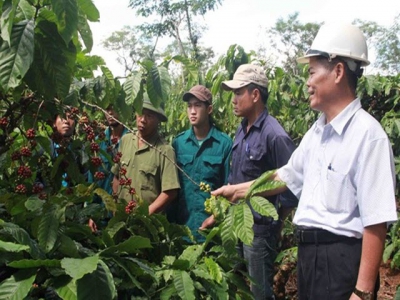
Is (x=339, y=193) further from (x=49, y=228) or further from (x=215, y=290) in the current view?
(x=49, y=228)

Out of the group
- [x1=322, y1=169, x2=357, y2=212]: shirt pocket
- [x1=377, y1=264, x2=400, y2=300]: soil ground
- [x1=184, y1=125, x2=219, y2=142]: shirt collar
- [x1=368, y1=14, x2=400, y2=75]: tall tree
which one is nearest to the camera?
[x1=322, y1=169, x2=357, y2=212]: shirt pocket

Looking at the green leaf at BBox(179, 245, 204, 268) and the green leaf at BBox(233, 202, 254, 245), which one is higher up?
the green leaf at BBox(233, 202, 254, 245)

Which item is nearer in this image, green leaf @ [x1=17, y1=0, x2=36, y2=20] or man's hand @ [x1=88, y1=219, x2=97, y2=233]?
green leaf @ [x1=17, y1=0, x2=36, y2=20]

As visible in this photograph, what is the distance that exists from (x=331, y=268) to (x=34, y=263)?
3.38 ft

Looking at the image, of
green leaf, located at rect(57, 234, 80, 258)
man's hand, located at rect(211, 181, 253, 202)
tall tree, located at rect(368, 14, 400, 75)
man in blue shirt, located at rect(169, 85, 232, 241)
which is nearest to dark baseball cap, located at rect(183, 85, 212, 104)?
man in blue shirt, located at rect(169, 85, 232, 241)

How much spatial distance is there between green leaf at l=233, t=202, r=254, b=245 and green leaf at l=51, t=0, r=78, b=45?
0.84m

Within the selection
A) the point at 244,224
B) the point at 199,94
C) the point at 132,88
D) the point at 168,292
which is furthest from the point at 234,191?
the point at 199,94

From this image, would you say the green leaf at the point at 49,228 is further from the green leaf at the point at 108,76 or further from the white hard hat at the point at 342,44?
the white hard hat at the point at 342,44

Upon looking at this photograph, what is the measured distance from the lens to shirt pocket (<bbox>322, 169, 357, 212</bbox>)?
6.10ft

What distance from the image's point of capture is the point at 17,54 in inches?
59.0

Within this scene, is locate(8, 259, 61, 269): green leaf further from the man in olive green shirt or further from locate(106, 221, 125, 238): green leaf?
the man in olive green shirt

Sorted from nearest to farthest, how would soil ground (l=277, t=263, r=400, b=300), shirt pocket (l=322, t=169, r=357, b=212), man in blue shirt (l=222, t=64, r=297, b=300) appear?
shirt pocket (l=322, t=169, r=357, b=212) < man in blue shirt (l=222, t=64, r=297, b=300) < soil ground (l=277, t=263, r=400, b=300)

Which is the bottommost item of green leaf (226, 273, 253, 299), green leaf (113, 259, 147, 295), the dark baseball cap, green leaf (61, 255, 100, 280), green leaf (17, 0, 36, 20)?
green leaf (226, 273, 253, 299)

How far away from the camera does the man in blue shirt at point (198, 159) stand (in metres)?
3.36
